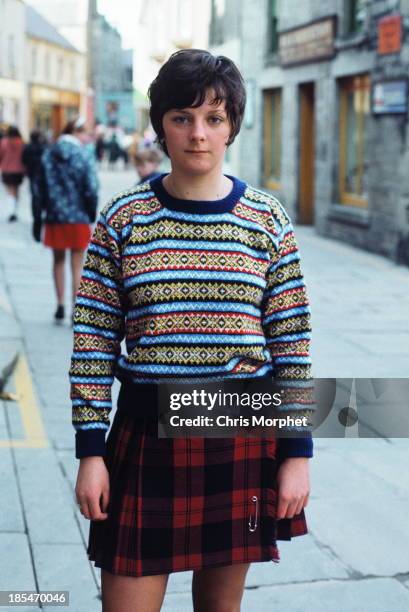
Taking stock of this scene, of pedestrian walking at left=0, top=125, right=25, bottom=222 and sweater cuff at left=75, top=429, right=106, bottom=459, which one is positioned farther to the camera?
pedestrian walking at left=0, top=125, right=25, bottom=222

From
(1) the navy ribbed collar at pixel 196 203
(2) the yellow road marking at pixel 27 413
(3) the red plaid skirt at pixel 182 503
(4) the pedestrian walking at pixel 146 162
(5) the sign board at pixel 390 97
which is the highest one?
(5) the sign board at pixel 390 97

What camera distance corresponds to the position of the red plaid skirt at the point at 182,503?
2311mm

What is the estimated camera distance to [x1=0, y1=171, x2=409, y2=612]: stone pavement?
378 centimetres

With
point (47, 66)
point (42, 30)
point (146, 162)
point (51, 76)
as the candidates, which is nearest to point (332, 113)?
point (146, 162)

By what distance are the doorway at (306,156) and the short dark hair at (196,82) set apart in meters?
17.5

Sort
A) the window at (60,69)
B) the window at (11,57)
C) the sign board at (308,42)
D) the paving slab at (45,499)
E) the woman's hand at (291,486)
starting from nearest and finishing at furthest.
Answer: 1. the woman's hand at (291,486)
2. the paving slab at (45,499)
3. the sign board at (308,42)
4. the window at (11,57)
5. the window at (60,69)

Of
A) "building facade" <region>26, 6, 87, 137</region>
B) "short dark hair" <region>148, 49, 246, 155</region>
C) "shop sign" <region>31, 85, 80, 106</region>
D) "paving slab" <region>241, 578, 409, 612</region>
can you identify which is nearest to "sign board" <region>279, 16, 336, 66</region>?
"paving slab" <region>241, 578, 409, 612</region>

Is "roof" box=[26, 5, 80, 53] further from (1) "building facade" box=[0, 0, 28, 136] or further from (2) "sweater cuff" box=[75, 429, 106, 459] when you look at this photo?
(2) "sweater cuff" box=[75, 429, 106, 459]

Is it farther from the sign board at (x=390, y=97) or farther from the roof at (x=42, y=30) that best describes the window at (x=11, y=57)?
the sign board at (x=390, y=97)

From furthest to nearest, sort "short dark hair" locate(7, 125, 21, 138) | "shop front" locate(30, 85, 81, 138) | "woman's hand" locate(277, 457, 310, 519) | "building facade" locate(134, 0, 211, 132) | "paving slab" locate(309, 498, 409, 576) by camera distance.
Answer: "shop front" locate(30, 85, 81, 138)
"building facade" locate(134, 0, 211, 132)
"short dark hair" locate(7, 125, 21, 138)
"paving slab" locate(309, 498, 409, 576)
"woman's hand" locate(277, 457, 310, 519)

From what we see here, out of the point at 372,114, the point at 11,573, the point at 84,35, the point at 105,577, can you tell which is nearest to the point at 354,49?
the point at 372,114

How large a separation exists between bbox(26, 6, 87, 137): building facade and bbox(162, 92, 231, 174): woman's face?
2224 inches

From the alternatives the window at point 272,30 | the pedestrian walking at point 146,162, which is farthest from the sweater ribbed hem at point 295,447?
the window at point 272,30

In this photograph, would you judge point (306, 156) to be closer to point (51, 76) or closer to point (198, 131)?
point (198, 131)
